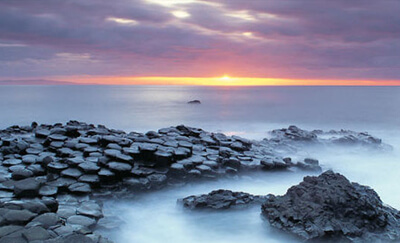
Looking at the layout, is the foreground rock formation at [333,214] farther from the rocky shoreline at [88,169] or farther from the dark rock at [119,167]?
the dark rock at [119,167]

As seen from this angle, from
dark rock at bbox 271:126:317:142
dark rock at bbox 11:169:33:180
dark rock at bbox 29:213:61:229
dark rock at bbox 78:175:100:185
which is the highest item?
dark rock at bbox 29:213:61:229

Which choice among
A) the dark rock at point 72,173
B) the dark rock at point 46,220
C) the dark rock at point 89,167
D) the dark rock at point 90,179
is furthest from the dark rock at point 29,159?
the dark rock at point 46,220

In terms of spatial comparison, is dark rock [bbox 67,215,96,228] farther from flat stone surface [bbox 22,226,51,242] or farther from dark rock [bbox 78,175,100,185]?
dark rock [bbox 78,175,100,185]

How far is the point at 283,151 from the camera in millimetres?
13156

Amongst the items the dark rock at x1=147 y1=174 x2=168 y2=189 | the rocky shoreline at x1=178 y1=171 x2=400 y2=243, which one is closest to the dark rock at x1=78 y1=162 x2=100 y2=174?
the dark rock at x1=147 y1=174 x2=168 y2=189

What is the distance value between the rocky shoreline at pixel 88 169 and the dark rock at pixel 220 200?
4.74 feet

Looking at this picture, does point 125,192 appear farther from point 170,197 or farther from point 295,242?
point 295,242

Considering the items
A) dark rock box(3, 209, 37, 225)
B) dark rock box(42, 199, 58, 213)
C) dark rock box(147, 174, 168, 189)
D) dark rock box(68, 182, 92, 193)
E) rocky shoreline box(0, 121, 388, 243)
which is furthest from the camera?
dark rock box(147, 174, 168, 189)

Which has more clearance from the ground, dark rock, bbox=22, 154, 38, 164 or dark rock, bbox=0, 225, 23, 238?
dark rock, bbox=0, 225, 23, 238

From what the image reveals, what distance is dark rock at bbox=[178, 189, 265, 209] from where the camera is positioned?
684cm

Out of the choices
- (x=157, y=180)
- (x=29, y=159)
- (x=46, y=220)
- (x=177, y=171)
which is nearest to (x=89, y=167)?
(x=157, y=180)

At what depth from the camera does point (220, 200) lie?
698 centimetres

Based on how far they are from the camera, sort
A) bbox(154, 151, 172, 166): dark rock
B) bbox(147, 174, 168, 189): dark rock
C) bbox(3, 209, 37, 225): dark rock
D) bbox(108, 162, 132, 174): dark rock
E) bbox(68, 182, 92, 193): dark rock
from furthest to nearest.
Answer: bbox(154, 151, 172, 166): dark rock, bbox(147, 174, 168, 189): dark rock, bbox(108, 162, 132, 174): dark rock, bbox(68, 182, 92, 193): dark rock, bbox(3, 209, 37, 225): dark rock

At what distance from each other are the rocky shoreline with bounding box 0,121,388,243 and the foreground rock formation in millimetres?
3041
